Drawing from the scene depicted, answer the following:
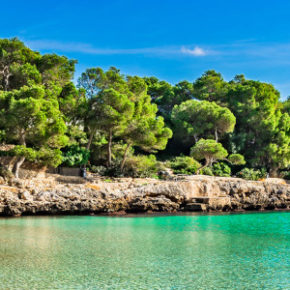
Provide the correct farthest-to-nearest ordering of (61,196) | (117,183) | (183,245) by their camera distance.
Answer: (117,183) → (61,196) → (183,245)

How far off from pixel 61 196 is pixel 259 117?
22.2 m

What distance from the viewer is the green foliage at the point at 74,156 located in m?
25.9

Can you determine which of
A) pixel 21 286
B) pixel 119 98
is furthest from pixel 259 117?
pixel 21 286

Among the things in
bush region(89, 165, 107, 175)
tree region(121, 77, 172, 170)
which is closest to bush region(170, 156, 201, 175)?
tree region(121, 77, 172, 170)

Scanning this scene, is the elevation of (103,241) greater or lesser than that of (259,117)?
lesser

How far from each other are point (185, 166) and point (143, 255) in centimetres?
2048

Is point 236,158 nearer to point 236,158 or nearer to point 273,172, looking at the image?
point 236,158

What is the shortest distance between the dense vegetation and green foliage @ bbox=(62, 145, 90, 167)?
72 millimetres

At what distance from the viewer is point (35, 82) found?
89.5ft

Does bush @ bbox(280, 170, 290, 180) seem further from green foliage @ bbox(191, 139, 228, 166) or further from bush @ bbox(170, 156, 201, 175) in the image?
bush @ bbox(170, 156, 201, 175)

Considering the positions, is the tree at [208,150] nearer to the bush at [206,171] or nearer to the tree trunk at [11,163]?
the bush at [206,171]

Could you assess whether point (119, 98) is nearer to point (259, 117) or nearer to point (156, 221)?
point (156, 221)

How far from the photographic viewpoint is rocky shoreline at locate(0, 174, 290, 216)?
66.9ft

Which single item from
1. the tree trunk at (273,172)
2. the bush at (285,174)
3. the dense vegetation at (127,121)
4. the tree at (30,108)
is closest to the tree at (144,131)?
the dense vegetation at (127,121)
